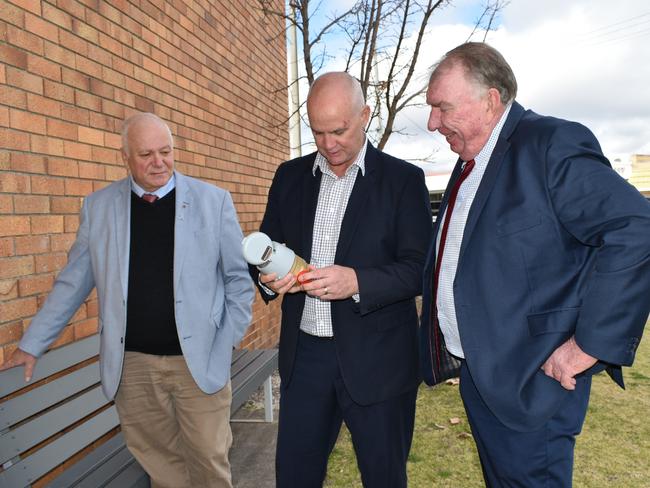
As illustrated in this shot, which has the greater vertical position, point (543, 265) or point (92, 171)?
point (92, 171)

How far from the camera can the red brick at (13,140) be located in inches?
97.2

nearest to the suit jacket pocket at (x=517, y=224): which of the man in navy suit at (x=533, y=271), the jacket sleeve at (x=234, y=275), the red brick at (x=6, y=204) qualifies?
the man in navy suit at (x=533, y=271)

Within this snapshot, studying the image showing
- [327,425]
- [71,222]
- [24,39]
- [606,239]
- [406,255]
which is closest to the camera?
[606,239]

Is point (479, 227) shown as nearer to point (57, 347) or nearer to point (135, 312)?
point (135, 312)

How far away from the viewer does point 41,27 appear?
106 inches

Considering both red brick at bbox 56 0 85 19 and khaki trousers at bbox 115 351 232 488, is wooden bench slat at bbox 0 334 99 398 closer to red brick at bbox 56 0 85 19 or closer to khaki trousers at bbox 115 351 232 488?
khaki trousers at bbox 115 351 232 488

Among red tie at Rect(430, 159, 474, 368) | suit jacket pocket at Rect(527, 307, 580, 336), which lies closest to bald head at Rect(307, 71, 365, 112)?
red tie at Rect(430, 159, 474, 368)

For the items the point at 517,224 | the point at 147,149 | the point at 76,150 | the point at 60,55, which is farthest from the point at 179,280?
the point at 517,224

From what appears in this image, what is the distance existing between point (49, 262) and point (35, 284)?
0.49 feet

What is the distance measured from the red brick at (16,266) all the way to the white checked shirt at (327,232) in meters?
1.46

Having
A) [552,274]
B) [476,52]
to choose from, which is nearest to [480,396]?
[552,274]

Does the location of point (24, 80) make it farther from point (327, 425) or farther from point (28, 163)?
point (327, 425)

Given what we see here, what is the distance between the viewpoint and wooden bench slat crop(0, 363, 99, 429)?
94.3 inches

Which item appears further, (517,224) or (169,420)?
(169,420)
